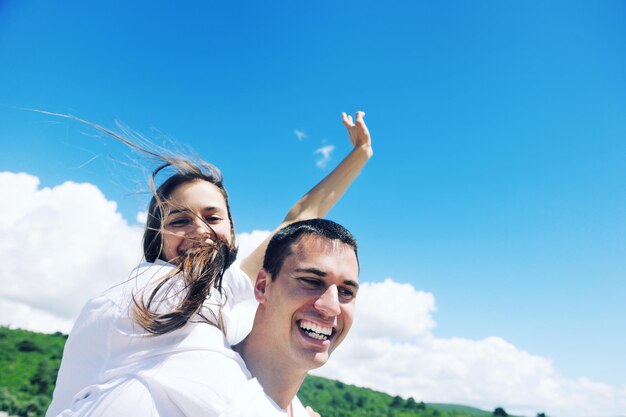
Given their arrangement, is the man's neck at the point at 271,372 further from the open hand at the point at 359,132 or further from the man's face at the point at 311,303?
the open hand at the point at 359,132

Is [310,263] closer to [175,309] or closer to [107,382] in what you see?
[175,309]

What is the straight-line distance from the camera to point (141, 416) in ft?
6.51

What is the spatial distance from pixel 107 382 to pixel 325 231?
1.54 metres

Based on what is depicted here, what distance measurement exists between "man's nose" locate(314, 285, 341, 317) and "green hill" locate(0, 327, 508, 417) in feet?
95.3

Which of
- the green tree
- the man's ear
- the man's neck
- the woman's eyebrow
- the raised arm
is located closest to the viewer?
the man's neck

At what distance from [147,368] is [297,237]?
135cm

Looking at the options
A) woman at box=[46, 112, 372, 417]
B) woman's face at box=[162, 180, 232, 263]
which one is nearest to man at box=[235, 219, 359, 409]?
woman at box=[46, 112, 372, 417]

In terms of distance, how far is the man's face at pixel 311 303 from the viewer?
293 centimetres

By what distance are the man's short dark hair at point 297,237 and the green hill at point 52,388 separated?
1137 inches

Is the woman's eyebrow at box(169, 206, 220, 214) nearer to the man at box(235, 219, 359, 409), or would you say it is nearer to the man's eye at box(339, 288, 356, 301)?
the man at box(235, 219, 359, 409)

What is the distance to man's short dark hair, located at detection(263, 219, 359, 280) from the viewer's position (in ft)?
10.5

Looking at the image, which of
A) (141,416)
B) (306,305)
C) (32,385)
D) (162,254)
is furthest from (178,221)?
(32,385)

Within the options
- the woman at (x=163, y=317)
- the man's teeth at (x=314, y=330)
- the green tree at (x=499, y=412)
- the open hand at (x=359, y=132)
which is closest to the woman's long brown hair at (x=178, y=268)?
the woman at (x=163, y=317)

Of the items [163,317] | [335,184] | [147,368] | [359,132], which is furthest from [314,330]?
Answer: [359,132]
